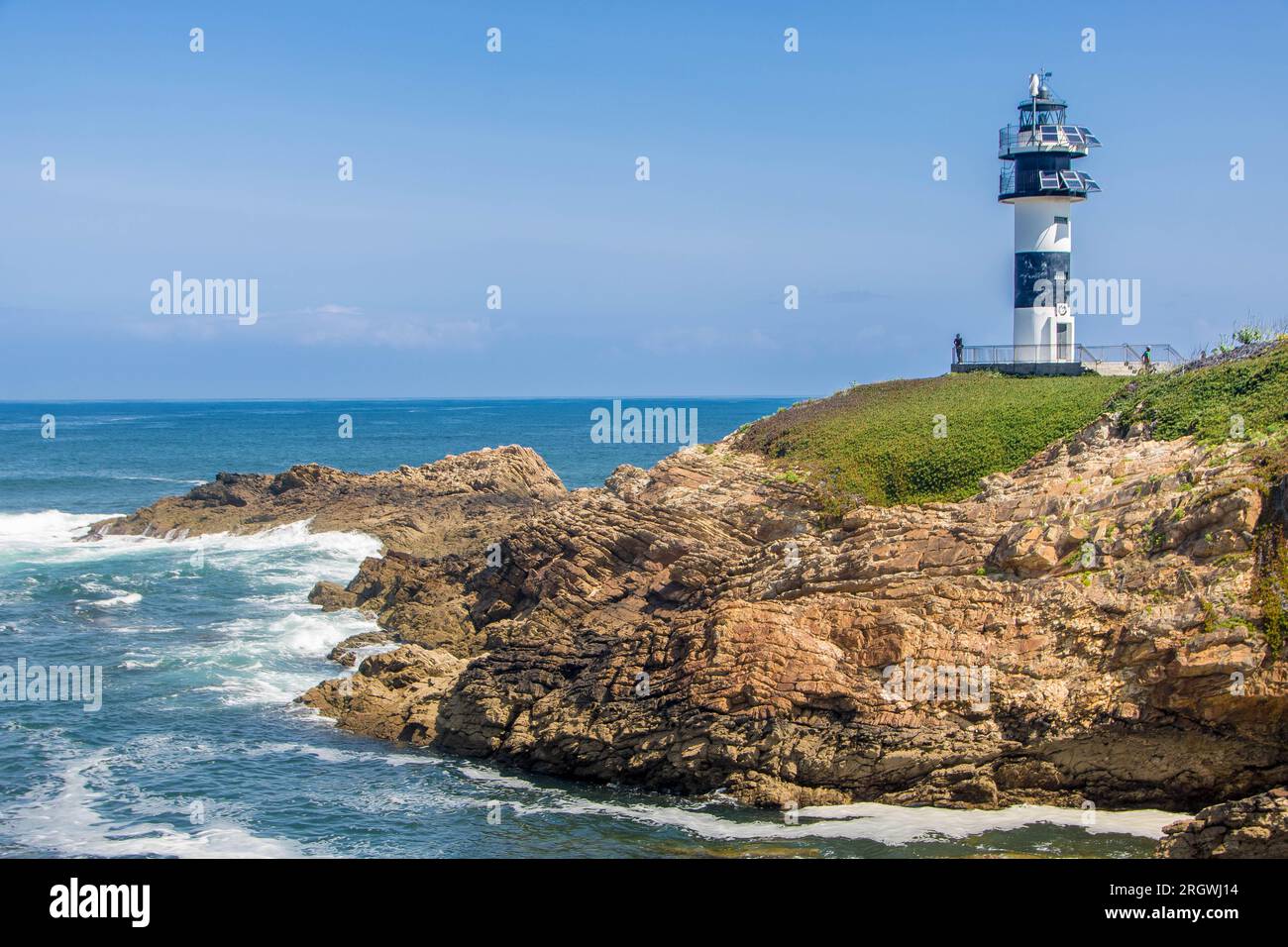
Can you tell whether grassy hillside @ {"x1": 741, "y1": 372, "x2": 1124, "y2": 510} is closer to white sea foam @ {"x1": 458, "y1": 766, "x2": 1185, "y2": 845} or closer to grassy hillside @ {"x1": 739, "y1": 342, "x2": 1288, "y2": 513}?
grassy hillside @ {"x1": 739, "y1": 342, "x2": 1288, "y2": 513}

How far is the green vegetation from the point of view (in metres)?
24.0

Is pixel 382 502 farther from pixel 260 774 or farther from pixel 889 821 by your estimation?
pixel 889 821

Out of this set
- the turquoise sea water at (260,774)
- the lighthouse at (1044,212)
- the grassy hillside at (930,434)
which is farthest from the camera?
the lighthouse at (1044,212)

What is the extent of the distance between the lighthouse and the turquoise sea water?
21.9m

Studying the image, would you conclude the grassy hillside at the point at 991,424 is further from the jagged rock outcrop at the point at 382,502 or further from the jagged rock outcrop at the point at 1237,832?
the jagged rock outcrop at the point at 382,502

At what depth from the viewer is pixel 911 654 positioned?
21391 mm

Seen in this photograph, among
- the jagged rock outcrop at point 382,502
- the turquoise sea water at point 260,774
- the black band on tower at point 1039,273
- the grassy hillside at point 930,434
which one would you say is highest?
the black band on tower at point 1039,273

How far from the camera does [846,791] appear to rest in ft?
66.9

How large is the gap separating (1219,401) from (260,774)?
20.2 m

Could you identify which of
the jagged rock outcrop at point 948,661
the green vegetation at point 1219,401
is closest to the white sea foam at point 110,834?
the jagged rock outcrop at point 948,661

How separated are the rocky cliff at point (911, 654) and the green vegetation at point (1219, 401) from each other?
0.59 metres

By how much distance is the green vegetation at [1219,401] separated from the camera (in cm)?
2395
